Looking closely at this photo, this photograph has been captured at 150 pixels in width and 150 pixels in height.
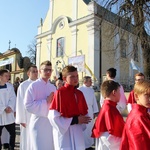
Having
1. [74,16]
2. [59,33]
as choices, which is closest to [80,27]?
[74,16]

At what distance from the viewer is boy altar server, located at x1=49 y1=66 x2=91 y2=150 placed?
342cm

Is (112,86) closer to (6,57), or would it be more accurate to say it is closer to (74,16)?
(74,16)

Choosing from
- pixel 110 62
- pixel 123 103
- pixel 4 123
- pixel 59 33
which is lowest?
pixel 4 123

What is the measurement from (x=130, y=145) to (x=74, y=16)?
82.8 feet

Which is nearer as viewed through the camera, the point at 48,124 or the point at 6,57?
the point at 48,124

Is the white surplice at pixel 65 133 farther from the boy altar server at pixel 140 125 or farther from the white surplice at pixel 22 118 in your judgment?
the white surplice at pixel 22 118

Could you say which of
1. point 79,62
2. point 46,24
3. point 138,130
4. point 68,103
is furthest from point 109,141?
point 46,24

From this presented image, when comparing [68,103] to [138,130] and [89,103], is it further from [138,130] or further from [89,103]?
[89,103]

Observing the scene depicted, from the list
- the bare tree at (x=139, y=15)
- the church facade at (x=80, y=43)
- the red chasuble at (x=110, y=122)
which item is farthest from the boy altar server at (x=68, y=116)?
the church facade at (x=80, y=43)

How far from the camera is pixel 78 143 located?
3.48 meters

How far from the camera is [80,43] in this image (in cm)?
2539

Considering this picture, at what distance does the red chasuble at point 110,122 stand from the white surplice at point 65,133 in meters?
0.35

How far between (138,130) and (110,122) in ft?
2.53

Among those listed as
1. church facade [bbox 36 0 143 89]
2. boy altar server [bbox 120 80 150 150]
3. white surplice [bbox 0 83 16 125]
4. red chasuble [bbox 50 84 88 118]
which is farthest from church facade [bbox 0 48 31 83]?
boy altar server [bbox 120 80 150 150]
